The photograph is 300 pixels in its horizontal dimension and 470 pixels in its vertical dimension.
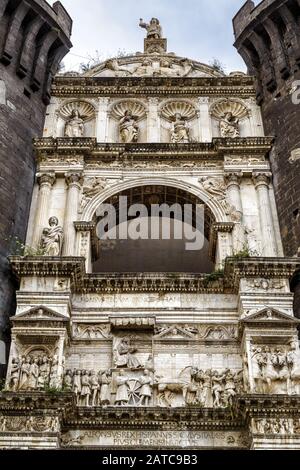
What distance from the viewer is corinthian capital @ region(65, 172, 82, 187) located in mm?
16859

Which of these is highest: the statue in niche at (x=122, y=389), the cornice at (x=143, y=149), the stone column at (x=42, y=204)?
the cornice at (x=143, y=149)

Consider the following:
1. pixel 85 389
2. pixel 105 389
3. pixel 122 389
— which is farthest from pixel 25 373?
pixel 122 389

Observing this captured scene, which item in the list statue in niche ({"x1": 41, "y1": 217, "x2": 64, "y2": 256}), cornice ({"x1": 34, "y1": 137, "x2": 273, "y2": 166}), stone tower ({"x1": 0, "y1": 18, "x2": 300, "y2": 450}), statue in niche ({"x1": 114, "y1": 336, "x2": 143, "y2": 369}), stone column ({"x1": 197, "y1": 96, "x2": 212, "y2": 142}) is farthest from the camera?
stone column ({"x1": 197, "y1": 96, "x2": 212, "y2": 142})

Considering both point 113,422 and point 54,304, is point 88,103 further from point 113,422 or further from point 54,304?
point 113,422

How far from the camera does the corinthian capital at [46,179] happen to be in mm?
16938

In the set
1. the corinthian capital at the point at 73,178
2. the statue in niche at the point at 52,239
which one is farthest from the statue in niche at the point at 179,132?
the statue in niche at the point at 52,239

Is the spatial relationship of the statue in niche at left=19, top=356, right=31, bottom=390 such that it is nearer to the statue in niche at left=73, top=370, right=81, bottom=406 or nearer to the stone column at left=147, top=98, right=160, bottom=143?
the statue in niche at left=73, top=370, right=81, bottom=406

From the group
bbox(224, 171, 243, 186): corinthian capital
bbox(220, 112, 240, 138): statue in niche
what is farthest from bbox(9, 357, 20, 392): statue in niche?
bbox(220, 112, 240, 138): statue in niche

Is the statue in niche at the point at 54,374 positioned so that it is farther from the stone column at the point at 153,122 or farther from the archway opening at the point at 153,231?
the stone column at the point at 153,122

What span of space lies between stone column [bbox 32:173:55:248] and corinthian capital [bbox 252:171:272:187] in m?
4.86

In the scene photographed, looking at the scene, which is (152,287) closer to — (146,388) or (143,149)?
(146,388)

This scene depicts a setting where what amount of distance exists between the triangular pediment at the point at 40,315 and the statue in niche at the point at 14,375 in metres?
0.80

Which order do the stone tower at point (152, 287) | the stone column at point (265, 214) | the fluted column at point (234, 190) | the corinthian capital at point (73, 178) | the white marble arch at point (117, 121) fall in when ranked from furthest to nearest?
the white marble arch at point (117, 121)
the corinthian capital at point (73, 178)
the fluted column at point (234, 190)
the stone column at point (265, 214)
the stone tower at point (152, 287)

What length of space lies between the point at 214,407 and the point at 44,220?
234 inches
